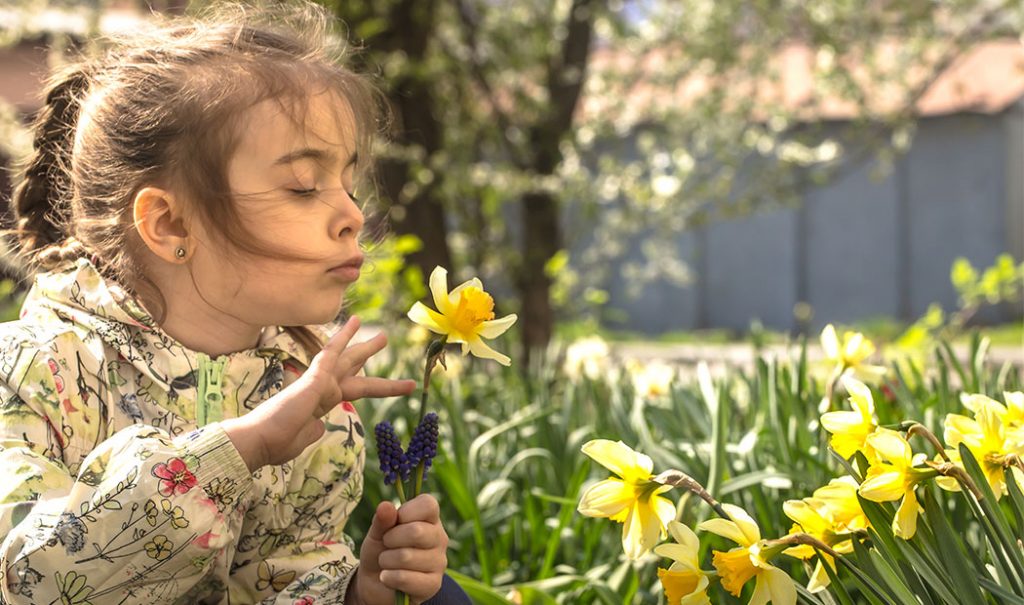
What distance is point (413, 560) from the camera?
1203 mm

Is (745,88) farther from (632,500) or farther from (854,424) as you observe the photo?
(632,500)

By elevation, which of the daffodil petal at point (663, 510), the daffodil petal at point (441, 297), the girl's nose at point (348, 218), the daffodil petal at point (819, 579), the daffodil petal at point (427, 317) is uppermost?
the girl's nose at point (348, 218)

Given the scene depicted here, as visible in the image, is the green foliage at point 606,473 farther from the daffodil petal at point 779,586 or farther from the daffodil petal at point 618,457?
the daffodil petal at point 618,457

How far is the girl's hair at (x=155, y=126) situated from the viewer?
138 centimetres

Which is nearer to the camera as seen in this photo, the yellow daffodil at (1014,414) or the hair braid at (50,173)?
the yellow daffodil at (1014,414)

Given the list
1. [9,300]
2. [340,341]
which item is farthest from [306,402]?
[9,300]

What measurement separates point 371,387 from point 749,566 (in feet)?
1.45

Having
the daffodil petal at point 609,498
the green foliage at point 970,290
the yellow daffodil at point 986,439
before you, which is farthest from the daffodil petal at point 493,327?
the green foliage at point 970,290

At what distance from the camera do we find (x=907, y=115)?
21.4ft

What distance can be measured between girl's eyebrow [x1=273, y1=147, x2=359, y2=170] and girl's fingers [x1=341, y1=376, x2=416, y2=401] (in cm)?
33

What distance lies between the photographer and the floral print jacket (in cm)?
108

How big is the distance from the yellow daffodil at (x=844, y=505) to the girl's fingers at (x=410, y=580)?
0.44 meters

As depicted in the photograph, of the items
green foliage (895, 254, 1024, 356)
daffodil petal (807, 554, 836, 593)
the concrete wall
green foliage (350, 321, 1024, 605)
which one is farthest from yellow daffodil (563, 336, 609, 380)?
the concrete wall

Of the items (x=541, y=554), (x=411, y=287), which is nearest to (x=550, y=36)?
(x=411, y=287)
